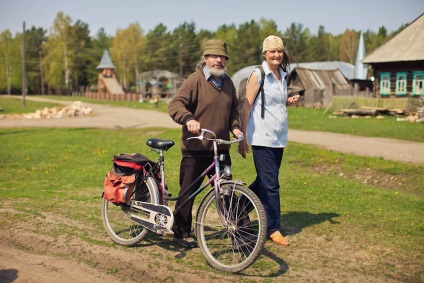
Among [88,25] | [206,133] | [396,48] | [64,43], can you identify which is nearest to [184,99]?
[206,133]

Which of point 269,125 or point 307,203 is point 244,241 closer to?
point 269,125

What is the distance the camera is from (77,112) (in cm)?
3469

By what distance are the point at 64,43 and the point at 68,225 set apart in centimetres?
9535

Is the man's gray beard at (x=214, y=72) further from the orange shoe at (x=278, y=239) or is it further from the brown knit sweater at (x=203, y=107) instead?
the orange shoe at (x=278, y=239)

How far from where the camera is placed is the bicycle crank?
5332 mm

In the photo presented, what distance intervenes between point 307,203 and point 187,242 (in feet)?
9.29

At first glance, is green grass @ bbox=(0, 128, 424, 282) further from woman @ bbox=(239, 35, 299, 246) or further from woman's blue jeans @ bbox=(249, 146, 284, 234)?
woman @ bbox=(239, 35, 299, 246)

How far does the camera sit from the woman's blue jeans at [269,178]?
5.66 metres

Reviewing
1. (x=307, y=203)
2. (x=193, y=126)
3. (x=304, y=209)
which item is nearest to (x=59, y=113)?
(x=307, y=203)

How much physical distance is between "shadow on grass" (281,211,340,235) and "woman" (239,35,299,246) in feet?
1.72

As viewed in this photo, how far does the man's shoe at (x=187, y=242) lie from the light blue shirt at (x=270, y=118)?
1.28 meters

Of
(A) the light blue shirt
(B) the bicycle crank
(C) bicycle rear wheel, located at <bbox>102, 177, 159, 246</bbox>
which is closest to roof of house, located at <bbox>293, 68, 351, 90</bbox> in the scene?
(A) the light blue shirt

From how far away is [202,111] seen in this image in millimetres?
5414

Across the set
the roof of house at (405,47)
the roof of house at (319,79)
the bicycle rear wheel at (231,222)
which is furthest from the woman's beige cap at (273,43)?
the roof of house at (319,79)
